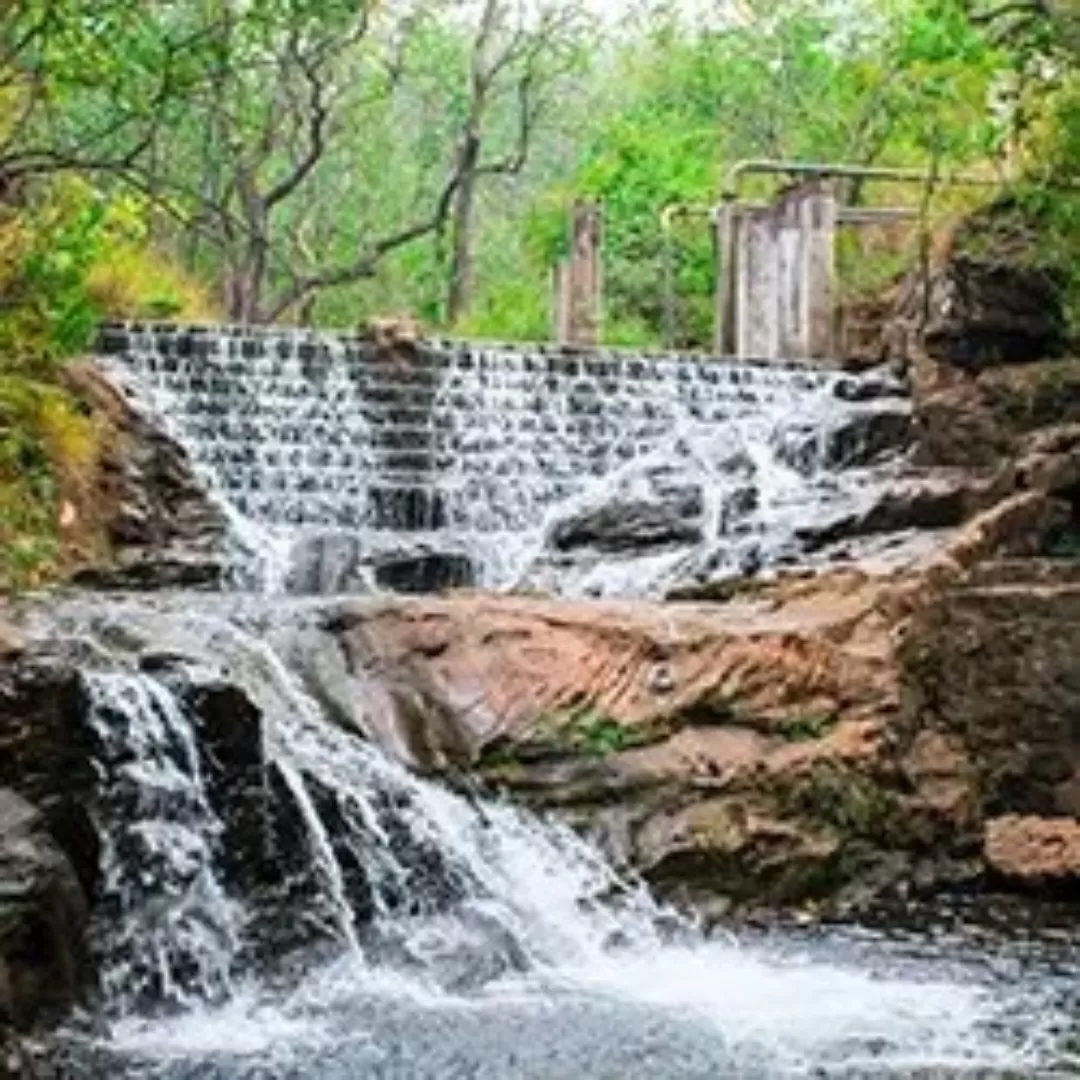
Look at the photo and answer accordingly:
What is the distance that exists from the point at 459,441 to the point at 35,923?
9.38 meters

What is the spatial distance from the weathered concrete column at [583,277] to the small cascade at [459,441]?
4.24 meters

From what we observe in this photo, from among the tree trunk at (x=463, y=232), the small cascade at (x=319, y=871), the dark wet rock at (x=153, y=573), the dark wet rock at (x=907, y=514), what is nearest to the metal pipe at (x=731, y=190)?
the tree trunk at (x=463, y=232)

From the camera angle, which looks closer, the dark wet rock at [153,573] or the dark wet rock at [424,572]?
the dark wet rock at [153,573]

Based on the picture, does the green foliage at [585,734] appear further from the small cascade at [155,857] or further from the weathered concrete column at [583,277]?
the weathered concrete column at [583,277]

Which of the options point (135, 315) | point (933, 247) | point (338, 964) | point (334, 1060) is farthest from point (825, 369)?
point (334, 1060)

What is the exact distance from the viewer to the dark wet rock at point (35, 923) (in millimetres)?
7329

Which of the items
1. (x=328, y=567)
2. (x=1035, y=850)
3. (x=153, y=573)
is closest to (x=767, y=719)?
(x=1035, y=850)

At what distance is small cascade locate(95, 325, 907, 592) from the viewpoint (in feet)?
47.1

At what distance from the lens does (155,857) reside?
852cm

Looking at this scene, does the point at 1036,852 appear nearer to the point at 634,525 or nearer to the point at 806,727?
the point at 806,727

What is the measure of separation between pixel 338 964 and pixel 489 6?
65.9 ft

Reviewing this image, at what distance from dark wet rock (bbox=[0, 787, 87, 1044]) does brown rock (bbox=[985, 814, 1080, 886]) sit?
15.4ft

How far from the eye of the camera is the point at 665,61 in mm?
32656

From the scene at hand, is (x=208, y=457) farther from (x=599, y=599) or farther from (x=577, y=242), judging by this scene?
(x=577, y=242)
